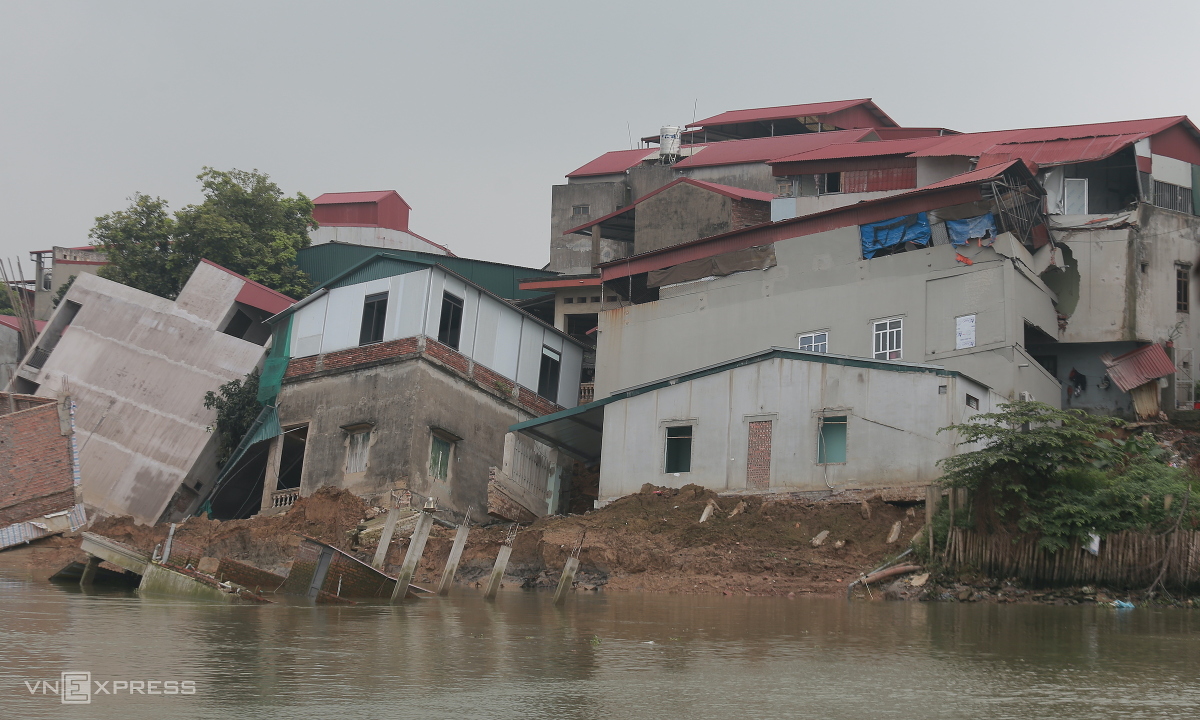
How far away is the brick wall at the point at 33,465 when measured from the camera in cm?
2978

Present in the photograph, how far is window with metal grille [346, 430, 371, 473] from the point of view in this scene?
31.2m

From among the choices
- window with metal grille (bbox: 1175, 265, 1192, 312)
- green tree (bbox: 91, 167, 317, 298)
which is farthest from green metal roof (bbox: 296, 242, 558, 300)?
window with metal grille (bbox: 1175, 265, 1192, 312)

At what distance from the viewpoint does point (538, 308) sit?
45.5 metres

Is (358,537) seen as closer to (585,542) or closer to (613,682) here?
(585,542)

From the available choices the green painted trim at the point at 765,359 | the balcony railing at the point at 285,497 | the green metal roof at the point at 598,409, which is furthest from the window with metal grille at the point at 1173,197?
the balcony railing at the point at 285,497

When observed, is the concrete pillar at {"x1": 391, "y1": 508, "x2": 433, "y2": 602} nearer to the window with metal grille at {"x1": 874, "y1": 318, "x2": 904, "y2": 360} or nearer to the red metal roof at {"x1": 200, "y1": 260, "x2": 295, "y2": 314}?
the window with metal grille at {"x1": 874, "y1": 318, "x2": 904, "y2": 360}

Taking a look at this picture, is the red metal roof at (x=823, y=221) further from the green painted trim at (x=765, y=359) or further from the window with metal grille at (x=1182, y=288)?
the window with metal grille at (x=1182, y=288)

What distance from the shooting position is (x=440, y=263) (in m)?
45.7

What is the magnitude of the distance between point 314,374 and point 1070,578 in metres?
21.7

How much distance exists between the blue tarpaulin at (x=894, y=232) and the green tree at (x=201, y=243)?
24.2 m

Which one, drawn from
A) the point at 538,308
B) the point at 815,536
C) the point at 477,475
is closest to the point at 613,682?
the point at 815,536

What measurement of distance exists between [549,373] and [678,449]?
9.78m

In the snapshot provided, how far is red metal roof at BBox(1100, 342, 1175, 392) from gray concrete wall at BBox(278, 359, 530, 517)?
17.0 metres

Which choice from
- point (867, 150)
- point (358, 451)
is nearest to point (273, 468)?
point (358, 451)
